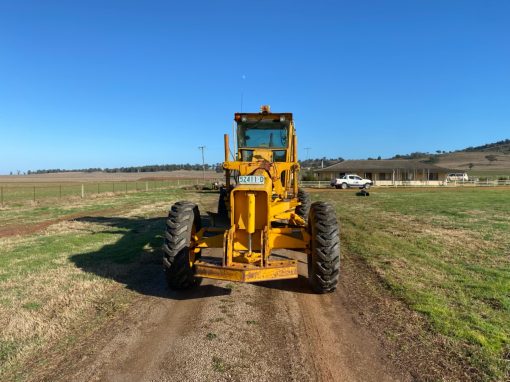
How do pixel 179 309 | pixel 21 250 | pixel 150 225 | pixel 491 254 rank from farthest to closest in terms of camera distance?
1. pixel 150 225
2. pixel 21 250
3. pixel 491 254
4. pixel 179 309

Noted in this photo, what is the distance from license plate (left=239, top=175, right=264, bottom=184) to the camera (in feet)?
21.4

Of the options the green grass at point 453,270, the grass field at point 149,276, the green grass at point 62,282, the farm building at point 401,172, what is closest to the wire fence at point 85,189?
the farm building at point 401,172

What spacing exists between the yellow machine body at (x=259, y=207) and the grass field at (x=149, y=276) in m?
1.82

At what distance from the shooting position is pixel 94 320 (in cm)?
547

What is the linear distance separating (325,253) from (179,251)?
2.43m

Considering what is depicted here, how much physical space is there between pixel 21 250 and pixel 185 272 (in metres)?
Result: 6.59

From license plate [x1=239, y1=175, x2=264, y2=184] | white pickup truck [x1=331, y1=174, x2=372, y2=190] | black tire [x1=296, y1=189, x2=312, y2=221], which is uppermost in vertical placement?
license plate [x1=239, y1=175, x2=264, y2=184]

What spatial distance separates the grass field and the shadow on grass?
0.03m

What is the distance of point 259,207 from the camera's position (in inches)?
253

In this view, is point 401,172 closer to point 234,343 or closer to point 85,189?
point 85,189

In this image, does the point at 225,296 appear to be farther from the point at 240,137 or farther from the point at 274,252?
the point at 240,137

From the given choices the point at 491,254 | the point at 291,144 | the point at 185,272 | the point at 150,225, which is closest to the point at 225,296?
the point at 185,272

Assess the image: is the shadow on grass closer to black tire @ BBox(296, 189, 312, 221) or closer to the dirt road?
the dirt road

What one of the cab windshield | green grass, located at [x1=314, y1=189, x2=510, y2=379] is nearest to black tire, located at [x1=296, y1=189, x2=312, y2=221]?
green grass, located at [x1=314, y1=189, x2=510, y2=379]
